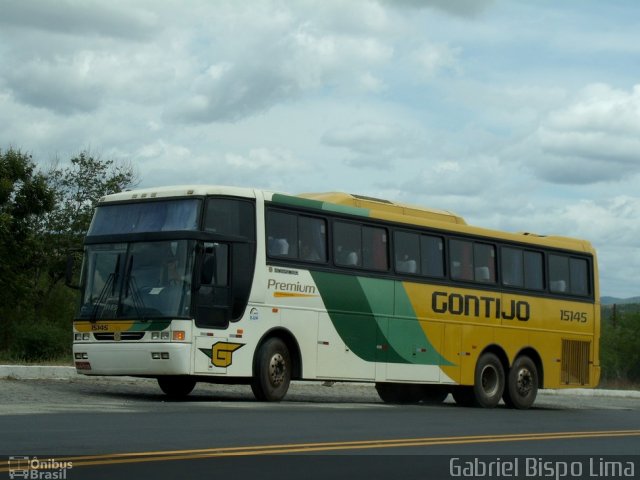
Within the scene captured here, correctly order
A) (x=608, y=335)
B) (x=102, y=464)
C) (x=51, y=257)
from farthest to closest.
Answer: (x=608, y=335), (x=51, y=257), (x=102, y=464)

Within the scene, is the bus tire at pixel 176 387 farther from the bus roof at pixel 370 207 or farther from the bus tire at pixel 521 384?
the bus tire at pixel 521 384

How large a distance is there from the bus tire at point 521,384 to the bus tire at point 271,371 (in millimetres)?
6295

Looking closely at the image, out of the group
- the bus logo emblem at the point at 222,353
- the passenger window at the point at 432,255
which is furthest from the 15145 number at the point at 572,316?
the bus logo emblem at the point at 222,353

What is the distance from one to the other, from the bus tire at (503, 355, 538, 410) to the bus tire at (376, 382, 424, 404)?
6.00 feet

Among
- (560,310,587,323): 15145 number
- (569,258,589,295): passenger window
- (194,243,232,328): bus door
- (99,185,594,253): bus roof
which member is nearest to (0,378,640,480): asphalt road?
(194,243,232,328): bus door

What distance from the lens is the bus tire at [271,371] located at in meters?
20.5

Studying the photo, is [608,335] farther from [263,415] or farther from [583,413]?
[263,415]

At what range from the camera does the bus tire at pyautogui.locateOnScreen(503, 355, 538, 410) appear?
84.8ft

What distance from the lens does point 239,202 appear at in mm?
20656

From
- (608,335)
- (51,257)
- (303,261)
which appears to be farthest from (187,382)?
(608,335)

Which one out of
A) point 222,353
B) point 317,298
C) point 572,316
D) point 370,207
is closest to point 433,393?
point 572,316

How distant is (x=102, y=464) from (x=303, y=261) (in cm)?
1191

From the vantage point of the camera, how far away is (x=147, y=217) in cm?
2066

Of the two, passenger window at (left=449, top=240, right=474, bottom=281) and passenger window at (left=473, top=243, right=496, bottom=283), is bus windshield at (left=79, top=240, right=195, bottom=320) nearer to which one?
passenger window at (left=449, top=240, right=474, bottom=281)
